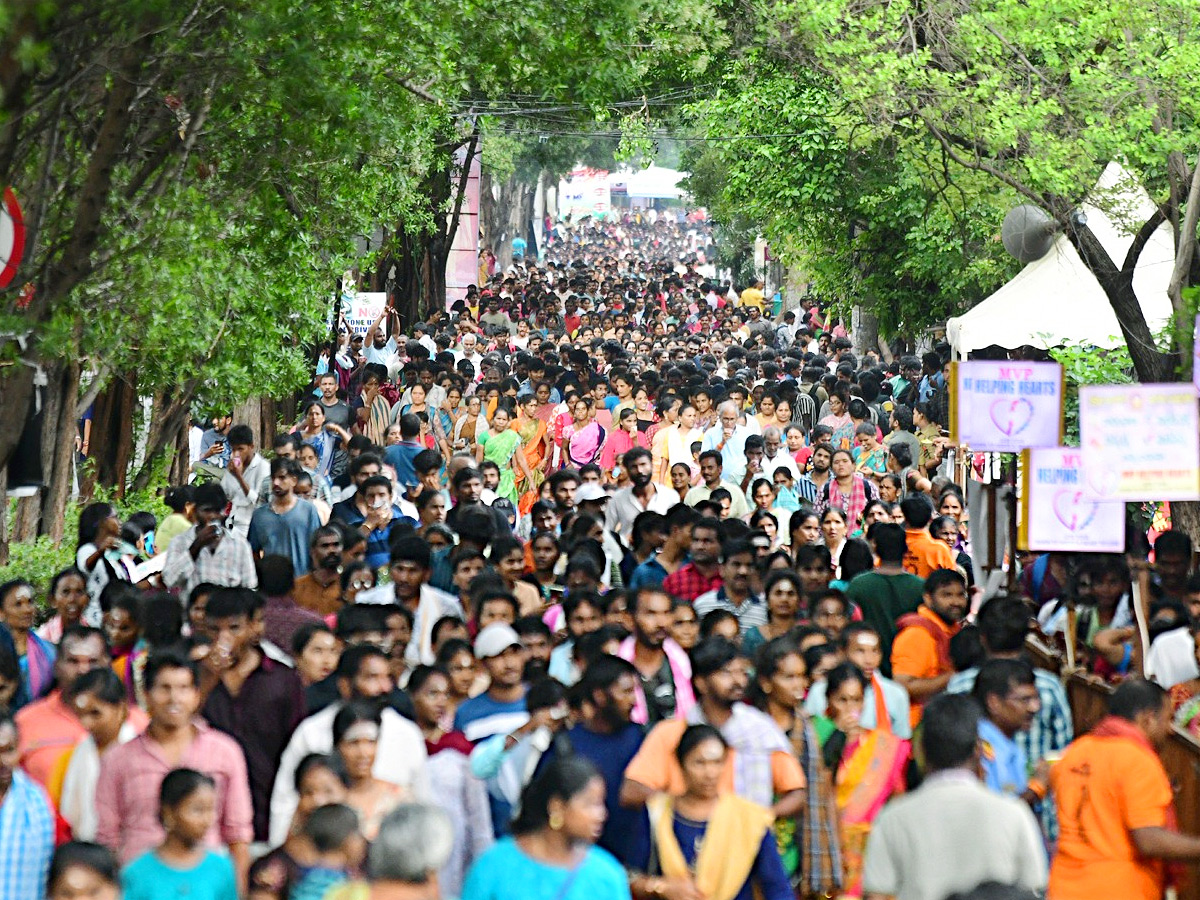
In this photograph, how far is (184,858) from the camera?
6.09 m

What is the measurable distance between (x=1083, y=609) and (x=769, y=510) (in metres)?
3.88

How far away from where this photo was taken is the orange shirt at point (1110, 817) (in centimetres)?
676

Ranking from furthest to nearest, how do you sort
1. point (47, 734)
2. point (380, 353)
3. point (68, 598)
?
point (380, 353)
point (68, 598)
point (47, 734)

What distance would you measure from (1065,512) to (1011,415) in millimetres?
925

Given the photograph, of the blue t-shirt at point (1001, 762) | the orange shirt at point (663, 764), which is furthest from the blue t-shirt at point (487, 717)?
the blue t-shirt at point (1001, 762)

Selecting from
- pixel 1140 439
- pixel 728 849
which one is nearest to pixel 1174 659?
pixel 1140 439

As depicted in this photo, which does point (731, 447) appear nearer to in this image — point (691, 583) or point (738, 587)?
point (691, 583)

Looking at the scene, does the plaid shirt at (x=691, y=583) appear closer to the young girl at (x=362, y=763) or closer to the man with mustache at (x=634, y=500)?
the man with mustache at (x=634, y=500)

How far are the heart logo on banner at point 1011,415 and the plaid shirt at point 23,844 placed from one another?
6.47 metres

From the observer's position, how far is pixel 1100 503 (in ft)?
35.5

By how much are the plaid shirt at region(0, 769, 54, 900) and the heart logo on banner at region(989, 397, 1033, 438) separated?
6.47 meters

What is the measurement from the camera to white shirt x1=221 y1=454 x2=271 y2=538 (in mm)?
13617

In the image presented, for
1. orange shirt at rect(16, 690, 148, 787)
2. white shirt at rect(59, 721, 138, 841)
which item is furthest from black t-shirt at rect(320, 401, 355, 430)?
white shirt at rect(59, 721, 138, 841)

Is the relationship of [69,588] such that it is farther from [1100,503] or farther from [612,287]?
[612,287]
